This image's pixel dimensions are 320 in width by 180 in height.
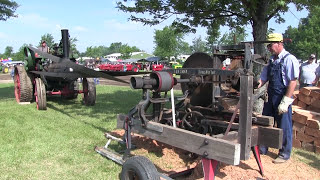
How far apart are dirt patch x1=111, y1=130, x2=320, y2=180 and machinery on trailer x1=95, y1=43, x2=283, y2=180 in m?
0.26

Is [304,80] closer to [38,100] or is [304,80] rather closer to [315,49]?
[38,100]

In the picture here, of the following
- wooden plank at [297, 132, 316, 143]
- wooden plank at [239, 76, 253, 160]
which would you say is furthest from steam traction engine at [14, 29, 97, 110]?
wooden plank at [239, 76, 253, 160]

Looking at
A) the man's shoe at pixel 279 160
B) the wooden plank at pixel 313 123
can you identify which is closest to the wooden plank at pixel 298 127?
the wooden plank at pixel 313 123

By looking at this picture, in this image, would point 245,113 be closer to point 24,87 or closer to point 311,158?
point 311,158

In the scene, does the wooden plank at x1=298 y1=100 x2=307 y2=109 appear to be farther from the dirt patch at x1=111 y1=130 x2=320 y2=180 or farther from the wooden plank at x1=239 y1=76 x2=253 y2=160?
the wooden plank at x1=239 y1=76 x2=253 y2=160

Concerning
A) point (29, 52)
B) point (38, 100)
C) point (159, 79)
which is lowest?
point (38, 100)

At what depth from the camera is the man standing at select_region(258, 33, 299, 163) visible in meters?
4.51

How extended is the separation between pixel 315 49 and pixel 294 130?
147 feet

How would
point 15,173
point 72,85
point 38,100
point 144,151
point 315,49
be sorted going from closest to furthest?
point 15,173
point 144,151
point 38,100
point 72,85
point 315,49

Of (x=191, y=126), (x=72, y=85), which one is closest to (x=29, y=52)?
(x=72, y=85)

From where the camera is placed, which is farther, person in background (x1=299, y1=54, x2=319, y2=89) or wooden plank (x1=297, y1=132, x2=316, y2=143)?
person in background (x1=299, y1=54, x2=319, y2=89)

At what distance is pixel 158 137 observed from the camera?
352 cm

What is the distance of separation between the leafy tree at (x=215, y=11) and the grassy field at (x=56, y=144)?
279cm

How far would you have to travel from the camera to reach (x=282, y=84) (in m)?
4.68
